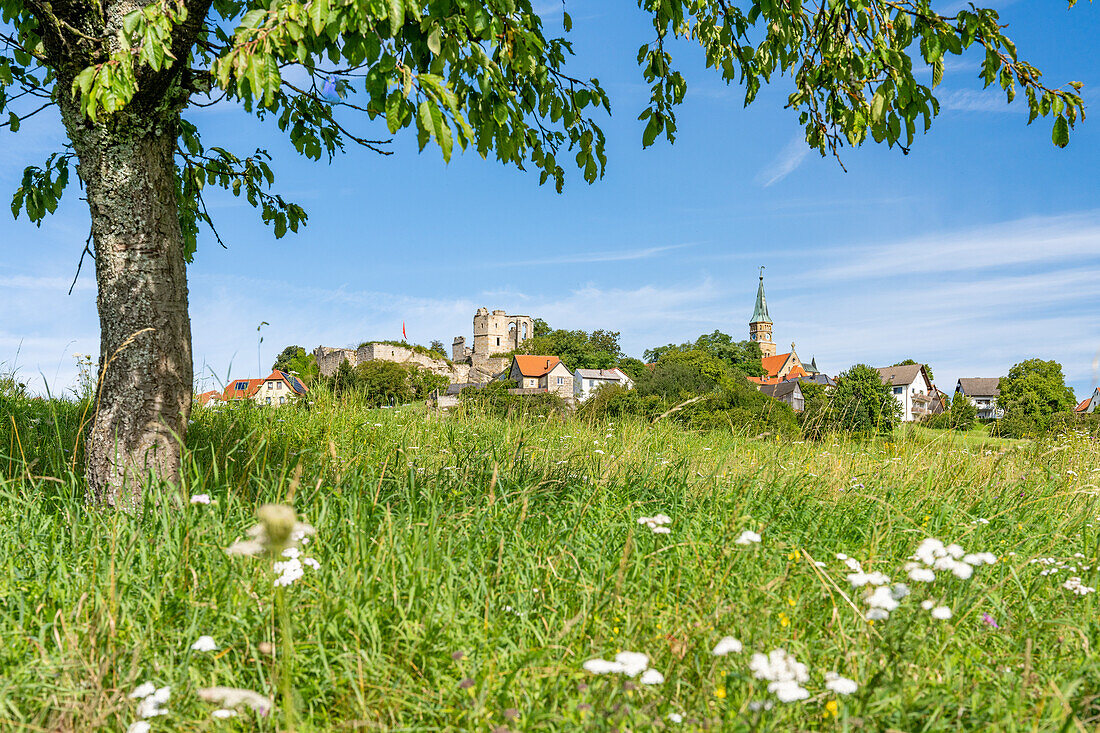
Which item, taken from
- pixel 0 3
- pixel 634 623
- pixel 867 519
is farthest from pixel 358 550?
pixel 0 3

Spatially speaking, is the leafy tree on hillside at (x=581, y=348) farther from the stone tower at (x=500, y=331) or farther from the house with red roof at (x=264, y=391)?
the house with red roof at (x=264, y=391)

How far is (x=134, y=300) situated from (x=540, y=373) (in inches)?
3261

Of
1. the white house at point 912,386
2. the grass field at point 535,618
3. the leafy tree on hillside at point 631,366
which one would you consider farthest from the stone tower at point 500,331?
the grass field at point 535,618

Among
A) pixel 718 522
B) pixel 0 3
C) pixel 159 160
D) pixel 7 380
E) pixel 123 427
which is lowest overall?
pixel 718 522

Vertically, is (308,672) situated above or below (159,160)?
below

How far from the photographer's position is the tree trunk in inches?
152

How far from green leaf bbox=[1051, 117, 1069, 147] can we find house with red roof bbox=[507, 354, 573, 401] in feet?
261

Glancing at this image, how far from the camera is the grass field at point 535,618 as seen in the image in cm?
205

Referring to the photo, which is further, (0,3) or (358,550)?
(0,3)

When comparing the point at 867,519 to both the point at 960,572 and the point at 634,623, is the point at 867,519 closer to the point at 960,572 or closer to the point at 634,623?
the point at 960,572

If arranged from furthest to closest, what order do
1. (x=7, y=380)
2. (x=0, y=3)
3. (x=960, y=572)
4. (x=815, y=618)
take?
(x=7, y=380)
(x=0, y=3)
(x=815, y=618)
(x=960, y=572)

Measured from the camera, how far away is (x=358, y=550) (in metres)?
2.76

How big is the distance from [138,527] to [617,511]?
2325 mm

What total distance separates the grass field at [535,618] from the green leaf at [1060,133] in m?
2.28
